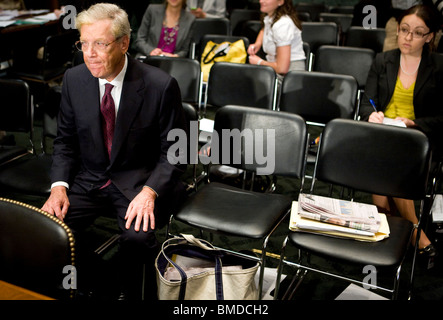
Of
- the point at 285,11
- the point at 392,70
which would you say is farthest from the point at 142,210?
the point at 285,11

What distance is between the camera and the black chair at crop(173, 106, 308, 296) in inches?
90.5

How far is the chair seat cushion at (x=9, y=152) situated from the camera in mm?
2902

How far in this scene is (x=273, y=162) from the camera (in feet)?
8.71

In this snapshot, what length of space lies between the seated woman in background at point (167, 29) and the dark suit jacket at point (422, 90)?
2.02 meters

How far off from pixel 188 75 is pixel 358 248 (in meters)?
2.06

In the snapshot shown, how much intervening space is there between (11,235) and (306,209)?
1257mm

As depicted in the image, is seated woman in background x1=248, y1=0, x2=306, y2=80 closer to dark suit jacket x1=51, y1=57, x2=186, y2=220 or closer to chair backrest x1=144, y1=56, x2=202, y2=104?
chair backrest x1=144, y1=56, x2=202, y2=104

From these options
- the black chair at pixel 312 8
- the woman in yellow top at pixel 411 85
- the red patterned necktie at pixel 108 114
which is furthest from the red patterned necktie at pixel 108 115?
the black chair at pixel 312 8

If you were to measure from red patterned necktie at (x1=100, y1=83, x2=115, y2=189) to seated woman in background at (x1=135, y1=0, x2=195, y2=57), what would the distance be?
7.67 feet

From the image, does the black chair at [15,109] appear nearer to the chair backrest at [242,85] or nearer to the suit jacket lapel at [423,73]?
the chair backrest at [242,85]

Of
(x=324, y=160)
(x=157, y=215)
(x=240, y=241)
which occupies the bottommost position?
(x=240, y=241)
